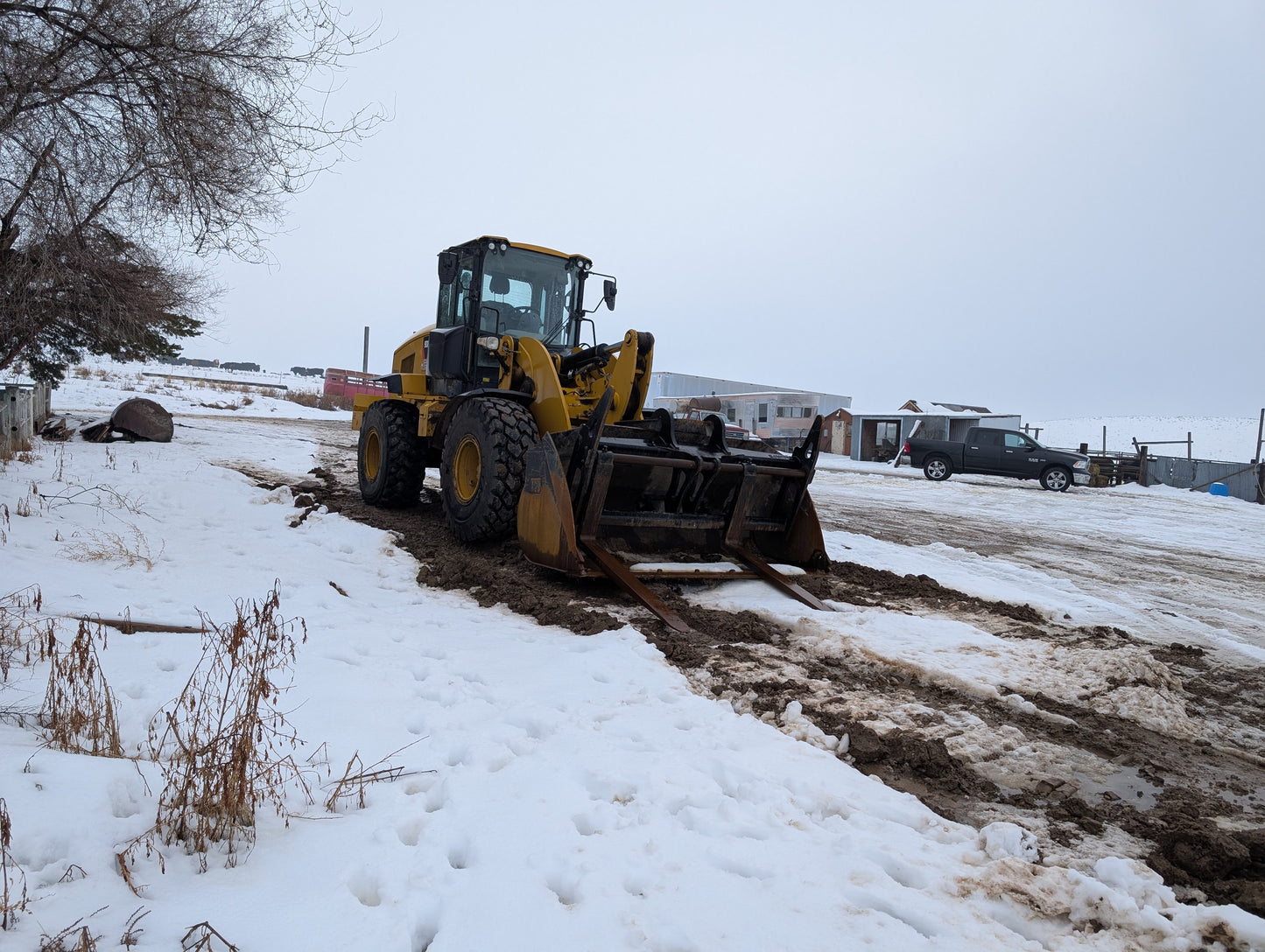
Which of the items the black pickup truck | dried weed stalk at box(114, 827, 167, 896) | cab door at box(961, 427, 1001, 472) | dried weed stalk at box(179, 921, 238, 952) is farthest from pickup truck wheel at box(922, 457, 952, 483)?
dried weed stalk at box(179, 921, 238, 952)

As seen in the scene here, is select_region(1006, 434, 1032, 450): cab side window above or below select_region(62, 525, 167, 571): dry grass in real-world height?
above

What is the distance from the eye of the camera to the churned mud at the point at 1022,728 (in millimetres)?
2752

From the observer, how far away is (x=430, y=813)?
2.58 meters

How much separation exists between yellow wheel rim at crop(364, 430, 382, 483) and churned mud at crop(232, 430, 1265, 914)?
3.81 meters

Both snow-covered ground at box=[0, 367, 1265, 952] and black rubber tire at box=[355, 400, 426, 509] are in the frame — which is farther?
black rubber tire at box=[355, 400, 426, 509]

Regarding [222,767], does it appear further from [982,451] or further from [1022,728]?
Result: [982,451]

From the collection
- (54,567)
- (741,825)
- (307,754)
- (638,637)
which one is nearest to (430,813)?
(307,754)

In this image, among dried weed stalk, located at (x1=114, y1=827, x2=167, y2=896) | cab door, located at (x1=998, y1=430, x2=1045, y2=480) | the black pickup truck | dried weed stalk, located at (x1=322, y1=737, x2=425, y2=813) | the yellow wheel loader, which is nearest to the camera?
dried weed stalk, located at (x1=114, y1=827, x2=167, y2=896)

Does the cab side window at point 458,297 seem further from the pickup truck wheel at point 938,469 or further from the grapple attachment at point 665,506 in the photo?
the pickup truck wheel at point 938,469

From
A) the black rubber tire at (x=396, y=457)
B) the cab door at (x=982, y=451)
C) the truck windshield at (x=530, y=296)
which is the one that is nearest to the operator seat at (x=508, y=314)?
the truck windshield at (x=530, y=296)

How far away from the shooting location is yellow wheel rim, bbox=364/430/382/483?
941cm

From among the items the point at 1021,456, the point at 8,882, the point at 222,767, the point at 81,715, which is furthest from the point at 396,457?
the point at 1021,456

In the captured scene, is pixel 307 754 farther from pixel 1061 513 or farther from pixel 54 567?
pixel 1061 513

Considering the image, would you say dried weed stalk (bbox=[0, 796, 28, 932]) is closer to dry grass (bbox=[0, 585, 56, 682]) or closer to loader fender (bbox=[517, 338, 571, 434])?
dry grass (bbox=[0, 585, 56, 682])
